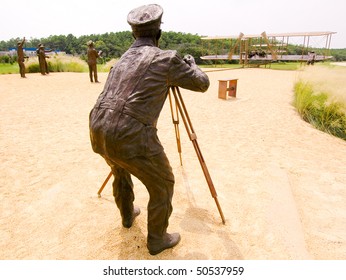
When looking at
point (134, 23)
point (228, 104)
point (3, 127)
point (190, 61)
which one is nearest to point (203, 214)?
point (190, 61)

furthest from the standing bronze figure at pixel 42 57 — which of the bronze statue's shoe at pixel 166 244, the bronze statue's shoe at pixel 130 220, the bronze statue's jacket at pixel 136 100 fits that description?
the bronze statue's shoe at pixel 166 244

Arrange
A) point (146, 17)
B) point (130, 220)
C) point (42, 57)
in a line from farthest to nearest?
point (42, 57) → point (130, 220) → point (146, 17)

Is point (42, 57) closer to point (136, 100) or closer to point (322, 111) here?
point (322, 111)

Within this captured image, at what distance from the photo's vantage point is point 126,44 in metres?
48.8

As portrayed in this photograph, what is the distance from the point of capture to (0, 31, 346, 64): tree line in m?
37.0

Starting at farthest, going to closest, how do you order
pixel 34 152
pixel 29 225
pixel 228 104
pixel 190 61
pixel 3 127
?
1. pixel 228 104
2. pixel 3 127
3. pixel 34 152
4. pixel 29 225
5. pixel 190 61

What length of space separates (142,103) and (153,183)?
66 cm

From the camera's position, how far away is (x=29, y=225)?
2951mm

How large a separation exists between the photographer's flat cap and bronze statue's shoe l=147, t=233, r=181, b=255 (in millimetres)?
1900

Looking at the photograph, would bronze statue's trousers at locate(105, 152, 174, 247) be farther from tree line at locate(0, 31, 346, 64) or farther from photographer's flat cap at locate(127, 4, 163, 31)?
tree line at locate(0, 31, 346, 64)

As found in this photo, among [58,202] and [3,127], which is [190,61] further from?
[3,127]

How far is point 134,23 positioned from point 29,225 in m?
2.44
